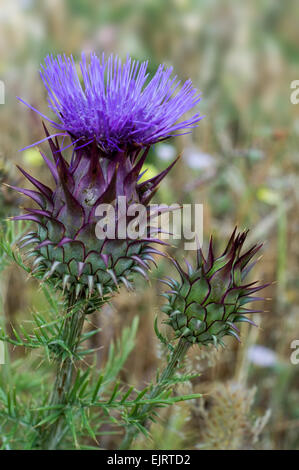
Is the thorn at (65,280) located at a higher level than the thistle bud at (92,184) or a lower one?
lower

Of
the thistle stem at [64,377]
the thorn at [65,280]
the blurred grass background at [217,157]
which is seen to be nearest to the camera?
the thorn at [65,280]

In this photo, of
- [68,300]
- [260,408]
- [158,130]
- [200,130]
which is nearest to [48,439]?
[68,300]

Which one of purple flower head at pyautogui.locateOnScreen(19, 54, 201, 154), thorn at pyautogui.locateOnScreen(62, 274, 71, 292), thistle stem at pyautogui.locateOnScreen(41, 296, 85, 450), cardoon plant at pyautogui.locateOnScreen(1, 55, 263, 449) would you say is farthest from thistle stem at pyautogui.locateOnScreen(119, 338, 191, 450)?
purple flower head at pyautogui.locateOnScreen(19, 54, 201, 154)

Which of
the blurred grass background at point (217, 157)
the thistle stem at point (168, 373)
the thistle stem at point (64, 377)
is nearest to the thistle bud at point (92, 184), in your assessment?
the thistle stem at point (64, 377)

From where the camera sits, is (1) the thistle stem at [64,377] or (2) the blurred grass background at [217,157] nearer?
(1) the thistle stem at [64,377]

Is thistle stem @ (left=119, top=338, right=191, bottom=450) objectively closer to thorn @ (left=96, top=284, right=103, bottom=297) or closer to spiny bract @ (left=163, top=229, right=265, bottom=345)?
spiny bract @ (left=163, top=229, right=265, bottom=345)

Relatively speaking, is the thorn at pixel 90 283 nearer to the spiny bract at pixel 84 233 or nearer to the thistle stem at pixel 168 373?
the spiny bract at pixel 84 233

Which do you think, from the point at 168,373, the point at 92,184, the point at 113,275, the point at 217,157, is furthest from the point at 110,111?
the point at 217,157
